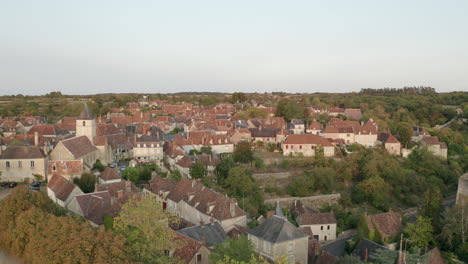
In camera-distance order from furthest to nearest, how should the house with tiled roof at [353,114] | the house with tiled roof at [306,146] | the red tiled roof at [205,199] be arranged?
the house with tiled roof at [353,114] → the house with tiled roof at [306,146] → the red tiled roof at [205,199]

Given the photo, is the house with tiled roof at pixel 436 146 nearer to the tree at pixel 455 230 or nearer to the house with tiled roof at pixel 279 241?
the tree at pixel 455 230

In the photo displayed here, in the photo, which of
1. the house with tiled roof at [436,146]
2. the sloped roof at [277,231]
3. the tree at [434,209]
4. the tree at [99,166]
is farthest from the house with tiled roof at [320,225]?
the house with tiled roof at [436,146]

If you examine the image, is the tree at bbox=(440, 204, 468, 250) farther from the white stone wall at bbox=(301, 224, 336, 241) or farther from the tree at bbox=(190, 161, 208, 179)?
the tree at bbox=(190, 161, 208, 179)

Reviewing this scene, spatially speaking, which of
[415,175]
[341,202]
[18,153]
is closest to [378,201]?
[341,202]

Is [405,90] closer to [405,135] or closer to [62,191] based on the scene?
[405,135]

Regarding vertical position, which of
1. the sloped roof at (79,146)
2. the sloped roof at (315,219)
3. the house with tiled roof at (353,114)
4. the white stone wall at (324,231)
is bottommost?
the white stone wall at (324,231)
